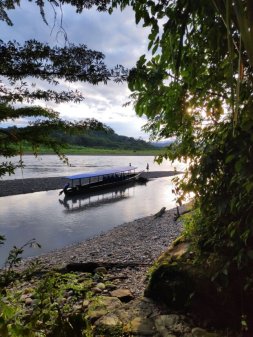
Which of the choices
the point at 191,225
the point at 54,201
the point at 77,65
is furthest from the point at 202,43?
the point at 54,201

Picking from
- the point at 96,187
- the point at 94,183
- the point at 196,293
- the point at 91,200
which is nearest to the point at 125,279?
the point at 196,293

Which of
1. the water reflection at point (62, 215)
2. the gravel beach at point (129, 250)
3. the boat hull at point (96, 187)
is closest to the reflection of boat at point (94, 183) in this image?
the boat hull at point (96, 187)

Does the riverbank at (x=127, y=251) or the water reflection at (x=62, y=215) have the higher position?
the riverbank at (x=127, y=251)

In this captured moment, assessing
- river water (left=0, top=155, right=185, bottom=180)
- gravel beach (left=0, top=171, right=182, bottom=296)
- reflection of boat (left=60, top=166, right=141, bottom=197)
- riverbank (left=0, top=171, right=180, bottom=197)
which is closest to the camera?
gravel beach (left=0, top=171, right=182, bottom=296)

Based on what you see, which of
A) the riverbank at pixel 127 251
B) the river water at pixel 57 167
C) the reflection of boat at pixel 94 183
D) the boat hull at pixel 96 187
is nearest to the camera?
the riverbank at pixel 127 251

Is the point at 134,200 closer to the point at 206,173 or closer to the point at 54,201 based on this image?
the point at 54,201

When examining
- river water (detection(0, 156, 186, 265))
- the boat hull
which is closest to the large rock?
river water (detection(0, 156, 186, 265))

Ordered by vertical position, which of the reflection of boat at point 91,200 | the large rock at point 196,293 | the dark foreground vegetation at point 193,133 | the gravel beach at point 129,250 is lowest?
the reflection of boat at point 91,200

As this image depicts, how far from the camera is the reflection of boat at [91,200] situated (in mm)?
26675

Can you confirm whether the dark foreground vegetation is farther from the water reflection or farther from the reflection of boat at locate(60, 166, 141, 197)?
the reflection of boat at locate(60, 166, 141, 197)

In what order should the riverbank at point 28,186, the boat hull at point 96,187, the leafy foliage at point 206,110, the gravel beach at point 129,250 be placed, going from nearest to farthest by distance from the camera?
1. the leafy foliage at point 206,110
2. the gravel beach at point 129,250
3. the boat hull at point 96,187
4. the riverbank at point 28,186

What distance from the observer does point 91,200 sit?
30.2m

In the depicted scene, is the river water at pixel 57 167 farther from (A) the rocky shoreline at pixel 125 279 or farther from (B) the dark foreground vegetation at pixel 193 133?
(B) the dark foreground vegetation at pixel 193 133

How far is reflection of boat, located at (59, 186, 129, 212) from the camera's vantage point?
2667cm
